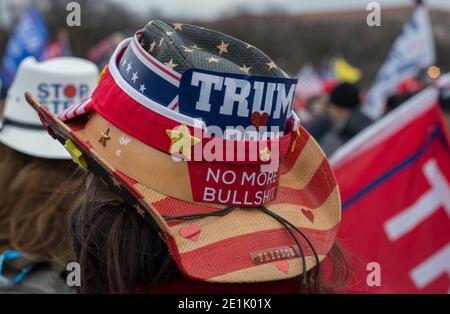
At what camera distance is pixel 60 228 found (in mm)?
2217

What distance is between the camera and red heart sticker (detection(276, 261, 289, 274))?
1347 millimetres

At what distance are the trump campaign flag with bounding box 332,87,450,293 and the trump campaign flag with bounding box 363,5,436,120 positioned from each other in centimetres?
323

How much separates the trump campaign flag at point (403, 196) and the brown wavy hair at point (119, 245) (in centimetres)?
174

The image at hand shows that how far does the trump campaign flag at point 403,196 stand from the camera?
10.3 ft

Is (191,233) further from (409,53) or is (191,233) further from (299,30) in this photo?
(299,30)

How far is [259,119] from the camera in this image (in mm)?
1377

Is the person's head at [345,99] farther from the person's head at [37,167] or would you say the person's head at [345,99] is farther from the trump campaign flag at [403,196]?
the person's head at [37,167]

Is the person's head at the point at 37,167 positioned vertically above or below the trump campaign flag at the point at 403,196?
above

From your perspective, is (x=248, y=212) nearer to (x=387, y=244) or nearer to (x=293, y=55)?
(x=387, y=244)

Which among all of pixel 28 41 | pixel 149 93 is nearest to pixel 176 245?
pixel 149 93

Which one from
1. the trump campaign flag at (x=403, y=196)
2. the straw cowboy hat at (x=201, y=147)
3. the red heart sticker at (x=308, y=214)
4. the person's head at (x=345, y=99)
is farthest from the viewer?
the person's head at (x=345, y=99)

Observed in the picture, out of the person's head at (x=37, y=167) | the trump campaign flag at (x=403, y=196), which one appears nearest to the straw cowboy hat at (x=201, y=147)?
the person's head at (x=37, y=167)

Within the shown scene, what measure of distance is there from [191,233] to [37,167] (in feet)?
4.10

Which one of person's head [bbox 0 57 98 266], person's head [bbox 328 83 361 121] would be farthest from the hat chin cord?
person's head [bbox 328 83 361 121]
